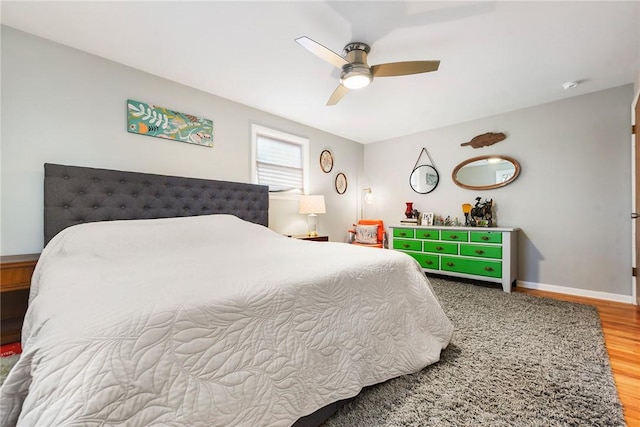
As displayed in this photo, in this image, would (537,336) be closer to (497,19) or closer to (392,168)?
(497,19)

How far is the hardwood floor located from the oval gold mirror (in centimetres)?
148

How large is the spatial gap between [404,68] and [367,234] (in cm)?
276

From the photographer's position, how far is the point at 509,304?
259cm

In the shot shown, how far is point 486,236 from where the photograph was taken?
10.4ft

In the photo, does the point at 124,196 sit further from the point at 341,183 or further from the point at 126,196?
the point at 341,183

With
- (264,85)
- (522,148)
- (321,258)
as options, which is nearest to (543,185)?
(522,148)

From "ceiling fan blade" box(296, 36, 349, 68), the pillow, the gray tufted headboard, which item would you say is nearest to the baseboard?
the pillow

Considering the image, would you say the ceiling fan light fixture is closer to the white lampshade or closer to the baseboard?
the white lampshade

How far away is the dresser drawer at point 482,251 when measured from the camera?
121 inches

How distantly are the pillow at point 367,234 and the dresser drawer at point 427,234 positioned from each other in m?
0.70

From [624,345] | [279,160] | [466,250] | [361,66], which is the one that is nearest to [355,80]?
[361,66]

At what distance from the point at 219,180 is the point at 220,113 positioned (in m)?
0.76

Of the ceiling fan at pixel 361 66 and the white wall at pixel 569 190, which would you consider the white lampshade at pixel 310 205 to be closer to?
the ceiling fan at pixel 361 66

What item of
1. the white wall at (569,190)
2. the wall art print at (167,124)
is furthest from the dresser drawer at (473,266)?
the wall art print at (167,124)
